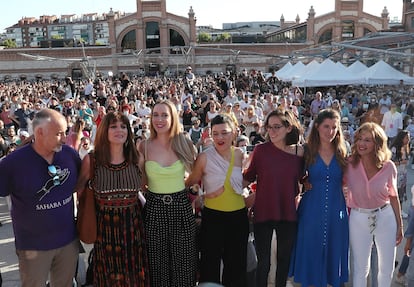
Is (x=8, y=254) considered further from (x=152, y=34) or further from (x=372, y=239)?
(x=152, y=34)

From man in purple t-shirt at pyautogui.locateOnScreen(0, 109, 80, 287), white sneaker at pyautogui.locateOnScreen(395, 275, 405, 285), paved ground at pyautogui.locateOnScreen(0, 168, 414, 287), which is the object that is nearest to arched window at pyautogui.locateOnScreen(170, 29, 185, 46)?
paved ground at pyautogui.locateOnScreen(0, 168, 414, 287)

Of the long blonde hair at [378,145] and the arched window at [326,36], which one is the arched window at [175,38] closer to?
the arched window at [326,36]

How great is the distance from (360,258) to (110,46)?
51069 millimetres

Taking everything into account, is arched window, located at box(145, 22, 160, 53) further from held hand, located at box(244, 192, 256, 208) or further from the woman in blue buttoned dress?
the woman in blue buttoned dress

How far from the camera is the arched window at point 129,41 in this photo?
52594mm

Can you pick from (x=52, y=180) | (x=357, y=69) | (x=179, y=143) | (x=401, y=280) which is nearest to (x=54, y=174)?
(x=52, y=180)

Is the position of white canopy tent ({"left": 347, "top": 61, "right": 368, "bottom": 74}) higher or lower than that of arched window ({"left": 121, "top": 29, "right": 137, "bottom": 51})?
lower

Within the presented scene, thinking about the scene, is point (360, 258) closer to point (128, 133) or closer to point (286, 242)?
point (286, 242)

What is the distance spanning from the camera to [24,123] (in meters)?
11.2

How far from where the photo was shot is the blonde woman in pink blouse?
3.24 m

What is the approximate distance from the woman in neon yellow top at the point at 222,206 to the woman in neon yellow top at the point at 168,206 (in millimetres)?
112

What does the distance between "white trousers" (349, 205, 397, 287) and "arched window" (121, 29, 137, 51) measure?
5205cm

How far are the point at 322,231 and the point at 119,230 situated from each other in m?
1.64

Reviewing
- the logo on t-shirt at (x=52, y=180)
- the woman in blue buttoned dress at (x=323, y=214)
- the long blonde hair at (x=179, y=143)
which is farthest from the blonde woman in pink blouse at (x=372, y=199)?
the logo on t-shirt at (x=52, y=180)
